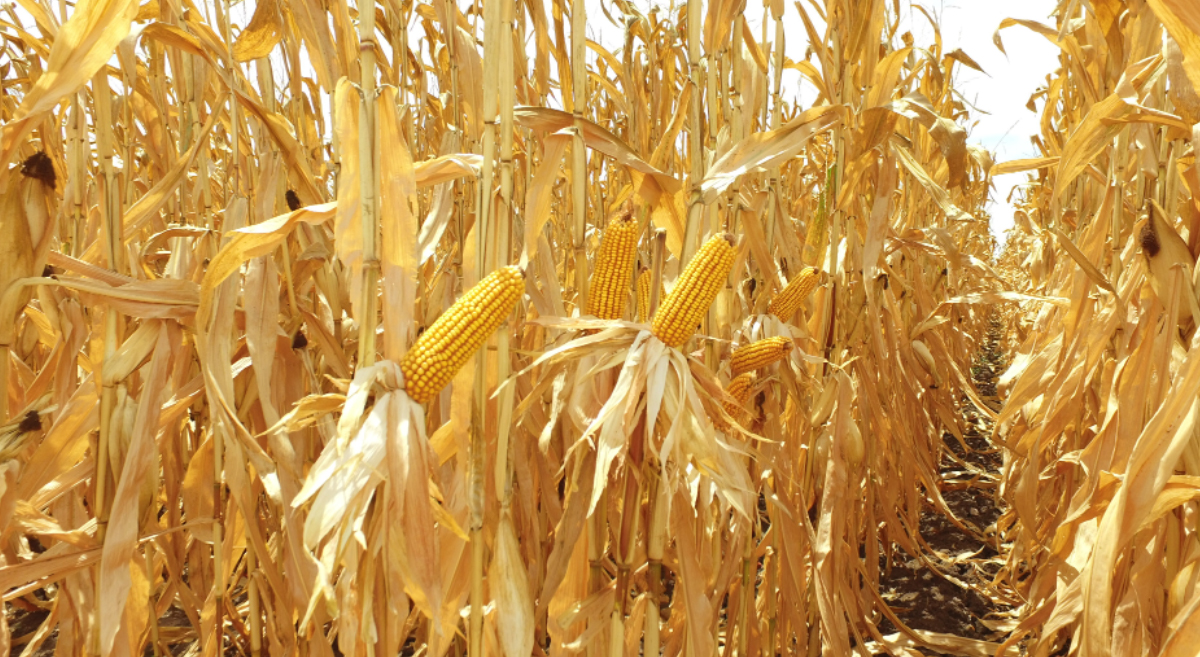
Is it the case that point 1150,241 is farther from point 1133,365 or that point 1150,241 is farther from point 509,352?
point 509,352

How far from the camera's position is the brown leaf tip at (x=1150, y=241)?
6.03 ft

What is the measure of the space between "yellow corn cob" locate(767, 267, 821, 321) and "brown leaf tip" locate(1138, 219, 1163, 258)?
0.87 meters

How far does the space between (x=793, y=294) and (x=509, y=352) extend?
124cm

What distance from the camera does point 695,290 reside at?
141 cm

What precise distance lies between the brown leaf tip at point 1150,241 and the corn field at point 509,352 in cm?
3

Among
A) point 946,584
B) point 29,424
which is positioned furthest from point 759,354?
point 946,584

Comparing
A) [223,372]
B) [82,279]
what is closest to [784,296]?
[223,372]

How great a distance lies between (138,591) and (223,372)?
797 millimetres

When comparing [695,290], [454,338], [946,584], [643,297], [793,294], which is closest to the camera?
[454,338]

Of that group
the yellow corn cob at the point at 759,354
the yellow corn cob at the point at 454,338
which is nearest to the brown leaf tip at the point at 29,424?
the yellow corn cob at the point at 454,338

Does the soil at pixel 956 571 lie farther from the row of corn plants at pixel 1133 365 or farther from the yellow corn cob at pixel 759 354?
the yellow corn cob at pixel 759 354

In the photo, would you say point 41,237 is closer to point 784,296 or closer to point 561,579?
point 561,579

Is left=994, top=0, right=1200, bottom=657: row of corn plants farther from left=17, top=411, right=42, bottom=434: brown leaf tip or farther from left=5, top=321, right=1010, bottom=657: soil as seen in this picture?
left=17, top=411, right=42, bottom=434: brown leaf tip

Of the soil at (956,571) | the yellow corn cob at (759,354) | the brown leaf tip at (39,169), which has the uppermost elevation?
the brown leaf tip at (39,169)
